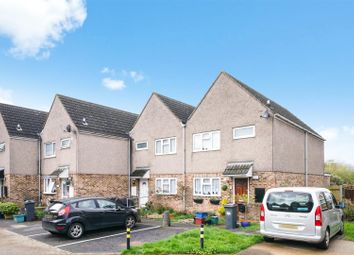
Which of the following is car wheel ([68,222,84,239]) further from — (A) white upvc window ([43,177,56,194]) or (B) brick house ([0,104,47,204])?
(B) brick house ([0,104,47,204])

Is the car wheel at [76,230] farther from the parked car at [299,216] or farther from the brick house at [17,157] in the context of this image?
the brick house at [17,157]

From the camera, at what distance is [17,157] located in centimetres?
2672

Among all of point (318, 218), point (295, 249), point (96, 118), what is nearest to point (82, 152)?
point (96, 118)

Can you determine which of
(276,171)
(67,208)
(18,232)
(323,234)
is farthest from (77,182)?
(323,234)

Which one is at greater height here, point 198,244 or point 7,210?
point 198,244

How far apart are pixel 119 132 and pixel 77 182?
530 centimetres

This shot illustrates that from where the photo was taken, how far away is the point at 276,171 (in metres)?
17.6

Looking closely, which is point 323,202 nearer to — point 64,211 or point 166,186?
point 64,211

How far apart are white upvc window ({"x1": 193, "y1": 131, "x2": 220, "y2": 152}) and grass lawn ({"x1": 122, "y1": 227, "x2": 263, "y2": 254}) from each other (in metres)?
8.64

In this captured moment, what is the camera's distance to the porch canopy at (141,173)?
78.1ft

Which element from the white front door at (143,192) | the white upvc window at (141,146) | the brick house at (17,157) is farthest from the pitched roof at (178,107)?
the brick house at (17,157)

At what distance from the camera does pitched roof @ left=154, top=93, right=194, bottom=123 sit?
23219mm

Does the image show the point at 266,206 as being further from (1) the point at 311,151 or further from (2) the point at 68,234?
(1) the point at 311,151

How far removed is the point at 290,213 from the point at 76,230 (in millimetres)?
8142
